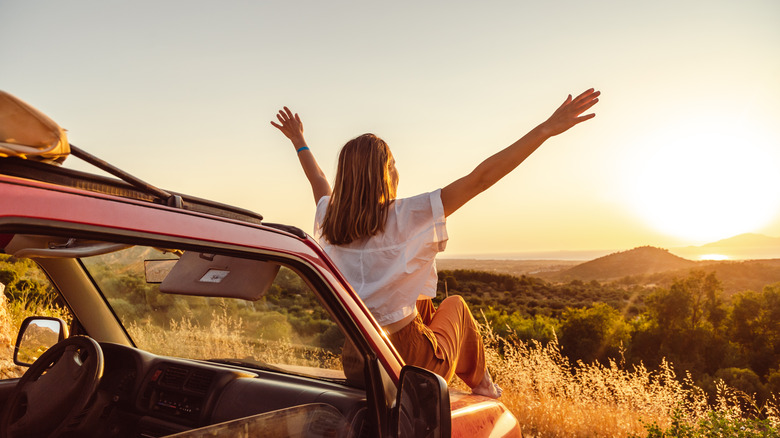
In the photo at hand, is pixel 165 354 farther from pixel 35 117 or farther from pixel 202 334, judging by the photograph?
pixel 35 117

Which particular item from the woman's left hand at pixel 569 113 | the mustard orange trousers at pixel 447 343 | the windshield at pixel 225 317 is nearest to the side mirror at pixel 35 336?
the windshield at pixel 225 317

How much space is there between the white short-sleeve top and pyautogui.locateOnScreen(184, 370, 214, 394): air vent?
0.84 metres

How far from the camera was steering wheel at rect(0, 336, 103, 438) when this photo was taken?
1782mm

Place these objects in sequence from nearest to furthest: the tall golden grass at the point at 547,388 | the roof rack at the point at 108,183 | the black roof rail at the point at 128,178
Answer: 1. the roof rack at the point at 108,183
2. the black roof rail at the point at 128,178
3. the tall golden grass at the point at 547,388

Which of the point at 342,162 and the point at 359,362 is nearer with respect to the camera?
the point at 359,362

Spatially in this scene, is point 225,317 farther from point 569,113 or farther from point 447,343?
point 569,113

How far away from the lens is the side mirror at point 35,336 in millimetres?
2250

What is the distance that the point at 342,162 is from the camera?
9.84ft

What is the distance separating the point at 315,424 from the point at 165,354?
0.72 m

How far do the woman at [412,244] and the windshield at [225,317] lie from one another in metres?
0.76

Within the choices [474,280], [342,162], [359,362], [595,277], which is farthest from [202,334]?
[595,277]

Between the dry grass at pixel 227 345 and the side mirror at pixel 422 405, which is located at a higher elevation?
the dry grass at pixel 227 345

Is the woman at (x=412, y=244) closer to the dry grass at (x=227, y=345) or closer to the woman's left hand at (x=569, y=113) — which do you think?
the woman's left hand at (x=569, y=113)

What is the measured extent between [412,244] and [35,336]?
1526 mm
